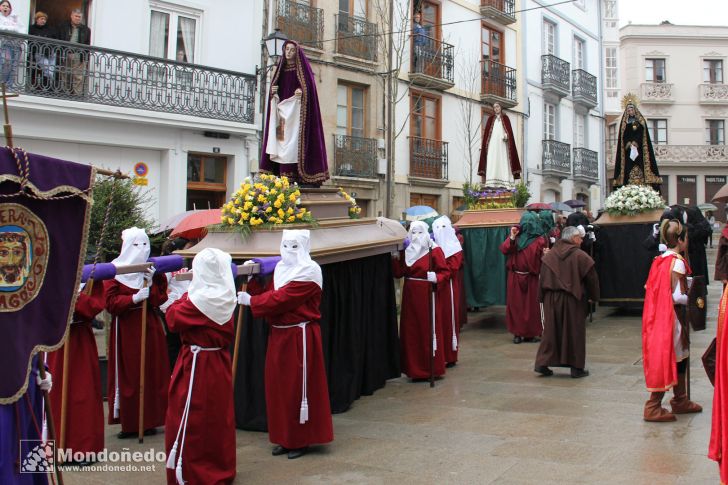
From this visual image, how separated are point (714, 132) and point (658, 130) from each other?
3.44 meters

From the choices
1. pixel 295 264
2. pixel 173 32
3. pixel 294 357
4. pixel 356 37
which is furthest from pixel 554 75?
pixel 294 357

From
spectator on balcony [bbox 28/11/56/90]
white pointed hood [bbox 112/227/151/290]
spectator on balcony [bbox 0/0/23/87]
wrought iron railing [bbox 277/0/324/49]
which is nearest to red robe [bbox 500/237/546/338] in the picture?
white pointed hood [bbox 112/227/151/290]

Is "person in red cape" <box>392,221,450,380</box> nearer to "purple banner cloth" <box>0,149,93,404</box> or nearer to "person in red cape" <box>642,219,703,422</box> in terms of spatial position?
"person in red cape" <box>642,219,703,422</box>

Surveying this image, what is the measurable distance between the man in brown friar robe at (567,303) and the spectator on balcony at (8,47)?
1067 cm

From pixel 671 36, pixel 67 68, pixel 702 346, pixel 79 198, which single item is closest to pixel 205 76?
pixel 67 68

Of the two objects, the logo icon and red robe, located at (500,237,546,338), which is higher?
red robe, located at (500,237,546,338)

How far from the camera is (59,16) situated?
1427cm

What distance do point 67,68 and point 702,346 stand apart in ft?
41.1

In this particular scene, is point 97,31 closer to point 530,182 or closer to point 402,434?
point 402,434

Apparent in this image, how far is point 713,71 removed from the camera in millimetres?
41656

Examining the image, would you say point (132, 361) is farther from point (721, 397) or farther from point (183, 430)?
point (721, 397)

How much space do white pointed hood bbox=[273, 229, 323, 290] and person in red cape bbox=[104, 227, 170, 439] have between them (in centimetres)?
133

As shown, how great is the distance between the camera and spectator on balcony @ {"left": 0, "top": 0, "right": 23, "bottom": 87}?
42.6ft

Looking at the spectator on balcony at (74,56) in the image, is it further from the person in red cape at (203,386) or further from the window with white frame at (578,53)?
the window with white frame at (578,53)
